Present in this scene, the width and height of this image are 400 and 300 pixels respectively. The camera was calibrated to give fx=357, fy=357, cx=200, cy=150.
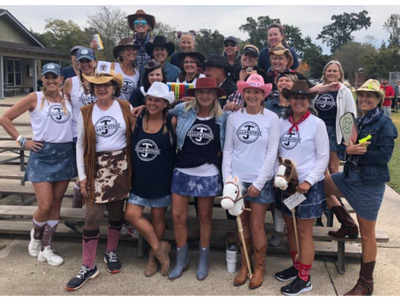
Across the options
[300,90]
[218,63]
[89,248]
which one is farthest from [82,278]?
[300,90]

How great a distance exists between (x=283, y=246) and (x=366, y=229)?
1.14 m

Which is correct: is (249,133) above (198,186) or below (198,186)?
above

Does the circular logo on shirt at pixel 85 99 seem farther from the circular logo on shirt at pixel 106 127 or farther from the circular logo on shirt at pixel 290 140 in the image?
the circular logo on shirt at pixel 290 140

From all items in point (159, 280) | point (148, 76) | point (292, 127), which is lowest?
point (159, 280)

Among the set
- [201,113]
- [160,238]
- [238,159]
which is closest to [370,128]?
[238,159]

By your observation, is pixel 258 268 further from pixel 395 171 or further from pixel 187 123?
pixel 395 171

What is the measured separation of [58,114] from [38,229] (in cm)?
127

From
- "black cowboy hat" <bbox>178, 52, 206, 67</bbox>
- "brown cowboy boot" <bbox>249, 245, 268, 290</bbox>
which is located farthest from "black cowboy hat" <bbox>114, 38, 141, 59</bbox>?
"brown cowboy boot" <bbox>249, 245, 268, 290</bbox>

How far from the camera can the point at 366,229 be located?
3090 mm

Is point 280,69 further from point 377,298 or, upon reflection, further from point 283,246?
point 377,298

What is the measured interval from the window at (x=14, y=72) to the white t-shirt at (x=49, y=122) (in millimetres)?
28390

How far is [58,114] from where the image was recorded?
3.60m

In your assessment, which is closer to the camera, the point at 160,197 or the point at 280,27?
the point at 160,197

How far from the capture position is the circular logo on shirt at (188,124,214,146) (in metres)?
3.29
